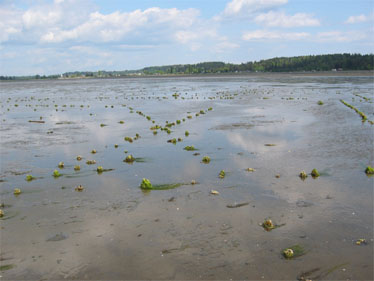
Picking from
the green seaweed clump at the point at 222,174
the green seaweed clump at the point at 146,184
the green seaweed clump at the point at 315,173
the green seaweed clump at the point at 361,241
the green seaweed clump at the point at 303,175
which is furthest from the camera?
the green seaweed clump at the point at 222,174

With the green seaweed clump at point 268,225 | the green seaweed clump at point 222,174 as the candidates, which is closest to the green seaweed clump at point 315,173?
the green seaweed clump at point 222,174

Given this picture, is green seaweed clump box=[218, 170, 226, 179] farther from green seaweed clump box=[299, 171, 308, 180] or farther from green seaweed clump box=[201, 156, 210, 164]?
green seaweed clump box=[299, 171, 308, 180]

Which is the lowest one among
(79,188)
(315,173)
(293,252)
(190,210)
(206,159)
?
(293,252)

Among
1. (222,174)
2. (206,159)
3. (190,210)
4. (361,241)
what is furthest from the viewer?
(206,159)

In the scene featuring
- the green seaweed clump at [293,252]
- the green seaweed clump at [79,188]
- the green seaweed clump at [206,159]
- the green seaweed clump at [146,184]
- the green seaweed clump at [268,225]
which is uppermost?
the green seaweed clump at [206,159]

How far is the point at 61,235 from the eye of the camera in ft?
41.4

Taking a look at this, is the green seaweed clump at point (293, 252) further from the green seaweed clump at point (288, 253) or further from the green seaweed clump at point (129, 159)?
the green seaweed clump at point (129, 159)

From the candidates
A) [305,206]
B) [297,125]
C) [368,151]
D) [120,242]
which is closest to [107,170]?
[120,242]

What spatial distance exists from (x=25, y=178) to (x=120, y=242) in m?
10.0

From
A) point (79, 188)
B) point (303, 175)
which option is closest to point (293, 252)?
point (303, 175)

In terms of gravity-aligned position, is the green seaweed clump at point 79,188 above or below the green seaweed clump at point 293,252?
above

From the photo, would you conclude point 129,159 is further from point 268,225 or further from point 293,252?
point 293,252

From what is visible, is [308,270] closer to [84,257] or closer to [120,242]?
[120,242]

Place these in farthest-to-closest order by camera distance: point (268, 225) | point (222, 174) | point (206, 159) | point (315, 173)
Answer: point (206, 159) < point (222, 174) < point (315, 173) < point (268, 225)
